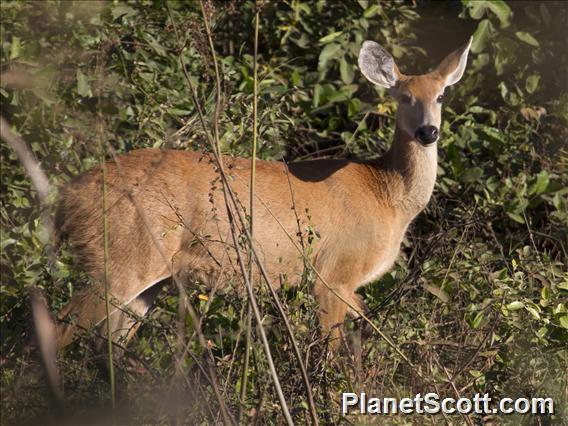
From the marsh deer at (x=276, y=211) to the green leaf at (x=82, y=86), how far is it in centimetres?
86

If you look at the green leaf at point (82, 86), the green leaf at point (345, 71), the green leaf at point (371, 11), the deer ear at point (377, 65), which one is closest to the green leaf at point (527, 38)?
the green leaf at point (371, 11)

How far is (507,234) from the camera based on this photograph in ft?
22.6

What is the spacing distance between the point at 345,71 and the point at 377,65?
2.53 ft

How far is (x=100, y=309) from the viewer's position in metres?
5.22

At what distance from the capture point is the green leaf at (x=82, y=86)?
6.25 meters

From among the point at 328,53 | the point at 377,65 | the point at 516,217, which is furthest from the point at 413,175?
the point at 328,53

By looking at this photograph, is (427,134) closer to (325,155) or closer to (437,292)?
(437,292)

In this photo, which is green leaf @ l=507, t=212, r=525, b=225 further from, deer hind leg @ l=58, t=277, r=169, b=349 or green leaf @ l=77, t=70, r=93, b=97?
green leaf @ l=77, t=70, r=93, b=97

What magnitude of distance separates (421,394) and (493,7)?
3833 millimetres

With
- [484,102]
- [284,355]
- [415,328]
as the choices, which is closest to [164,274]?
[284,355]

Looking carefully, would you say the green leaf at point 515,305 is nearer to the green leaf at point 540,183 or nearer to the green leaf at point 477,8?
the green leaf at point 540,183

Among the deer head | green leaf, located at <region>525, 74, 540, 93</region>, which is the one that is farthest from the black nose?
green leaf, located at <region>525, 74, 540, 93</region>

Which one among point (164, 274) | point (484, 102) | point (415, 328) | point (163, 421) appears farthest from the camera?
point (484, 102)

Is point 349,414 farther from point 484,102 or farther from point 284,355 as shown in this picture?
point 484,102
